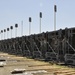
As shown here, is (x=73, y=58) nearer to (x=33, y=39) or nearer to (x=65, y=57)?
(x=65, y=57)

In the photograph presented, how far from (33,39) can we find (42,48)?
21.1ft

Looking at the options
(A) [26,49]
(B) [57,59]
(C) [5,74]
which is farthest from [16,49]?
(C) [5,74]

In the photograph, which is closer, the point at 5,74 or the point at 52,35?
the point at 5,74

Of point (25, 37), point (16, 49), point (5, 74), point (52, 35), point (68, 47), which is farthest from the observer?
point (16, 49)

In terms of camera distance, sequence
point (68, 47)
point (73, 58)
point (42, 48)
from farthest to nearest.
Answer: point (42, 48)
point (68, 47)
point (73, 58)

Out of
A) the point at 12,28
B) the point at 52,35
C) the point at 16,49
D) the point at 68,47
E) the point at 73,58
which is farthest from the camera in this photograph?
the point at 12,28

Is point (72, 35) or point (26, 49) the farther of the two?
point (26, 49)

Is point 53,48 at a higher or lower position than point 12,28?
lower

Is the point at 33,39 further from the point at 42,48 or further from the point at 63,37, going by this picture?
the point at 63,37

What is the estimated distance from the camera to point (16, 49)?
91625 millimetres

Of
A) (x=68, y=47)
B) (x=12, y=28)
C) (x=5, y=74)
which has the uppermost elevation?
(x=12, y=28)

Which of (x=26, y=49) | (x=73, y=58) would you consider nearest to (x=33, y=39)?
(x=26, y=49)

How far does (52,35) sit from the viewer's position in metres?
52.2

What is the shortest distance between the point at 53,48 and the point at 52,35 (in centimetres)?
→ 307
